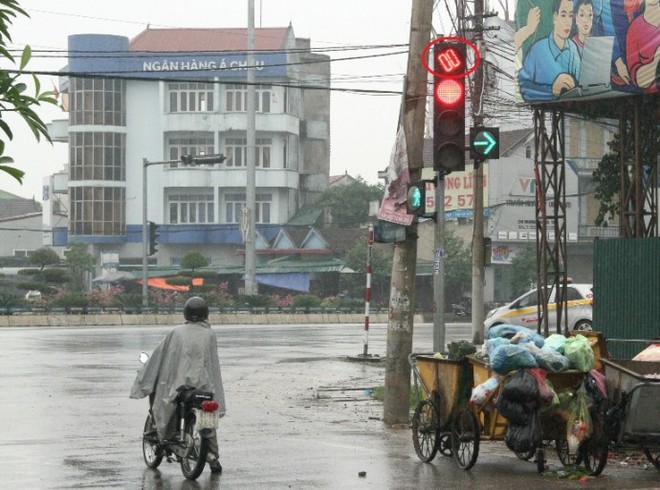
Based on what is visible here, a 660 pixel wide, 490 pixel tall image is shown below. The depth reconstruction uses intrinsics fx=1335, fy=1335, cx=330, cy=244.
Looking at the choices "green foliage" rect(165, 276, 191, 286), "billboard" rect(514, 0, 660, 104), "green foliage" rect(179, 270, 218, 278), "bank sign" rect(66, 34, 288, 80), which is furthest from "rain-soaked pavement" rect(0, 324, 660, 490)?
"bank sign" rect(66, 34, 288, 80)

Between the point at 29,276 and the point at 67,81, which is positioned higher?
the point at 67,81

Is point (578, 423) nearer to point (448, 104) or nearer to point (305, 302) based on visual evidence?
point (448, 104)

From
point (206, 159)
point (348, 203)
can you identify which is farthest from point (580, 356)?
point (348, 203)

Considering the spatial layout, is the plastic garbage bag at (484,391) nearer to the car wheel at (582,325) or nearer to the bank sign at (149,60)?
the car wheel at (582,325)

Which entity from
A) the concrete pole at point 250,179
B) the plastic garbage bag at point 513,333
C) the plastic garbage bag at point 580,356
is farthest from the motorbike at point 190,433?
the concrete pole at point 250,179

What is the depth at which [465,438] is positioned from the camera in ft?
39.6

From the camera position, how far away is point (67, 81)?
8962 cm

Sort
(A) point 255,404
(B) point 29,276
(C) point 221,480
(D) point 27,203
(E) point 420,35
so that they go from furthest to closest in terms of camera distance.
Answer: (D) point 27,203
(B) point 29,276
(A) point 255,404
(E) point 420,35
(C) point 221,480

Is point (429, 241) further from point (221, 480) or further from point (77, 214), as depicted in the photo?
point (221, 480)

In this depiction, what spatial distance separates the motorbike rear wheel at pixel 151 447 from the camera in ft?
39.0

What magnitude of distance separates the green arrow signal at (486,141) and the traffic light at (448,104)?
169 millimetres

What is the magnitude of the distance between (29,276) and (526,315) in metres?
41.0

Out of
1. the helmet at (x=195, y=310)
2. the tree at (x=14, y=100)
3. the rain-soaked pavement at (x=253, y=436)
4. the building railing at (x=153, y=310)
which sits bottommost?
the building railing at (x=153, y=310)

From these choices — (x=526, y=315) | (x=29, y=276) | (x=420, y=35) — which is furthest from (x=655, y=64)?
(x=29, y=276)
